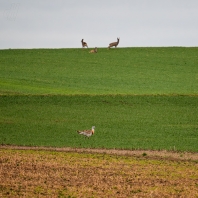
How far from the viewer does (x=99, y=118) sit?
33.5 meters

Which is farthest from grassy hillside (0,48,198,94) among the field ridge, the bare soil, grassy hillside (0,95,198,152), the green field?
the bare soil

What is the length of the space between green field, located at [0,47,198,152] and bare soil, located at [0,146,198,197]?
2116mm

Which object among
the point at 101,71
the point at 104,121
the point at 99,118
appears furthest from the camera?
the point at 101,71

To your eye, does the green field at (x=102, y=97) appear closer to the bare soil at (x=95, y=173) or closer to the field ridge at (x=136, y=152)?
the field ridge at (x=136, y=152)

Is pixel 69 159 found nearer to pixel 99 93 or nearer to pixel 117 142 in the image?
pixel 117 142

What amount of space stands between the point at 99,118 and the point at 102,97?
4.43 metres

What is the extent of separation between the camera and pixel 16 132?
30.2m

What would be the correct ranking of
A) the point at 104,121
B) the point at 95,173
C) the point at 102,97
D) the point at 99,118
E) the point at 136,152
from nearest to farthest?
1. the point at 95,173
2. the point at 136,152
3. the point at 104,121
4. the point at 99,118
5. the point at 102,97

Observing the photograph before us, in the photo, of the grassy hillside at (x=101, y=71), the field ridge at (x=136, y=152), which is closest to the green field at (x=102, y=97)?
the grassy hillside at (x=101, y=71)

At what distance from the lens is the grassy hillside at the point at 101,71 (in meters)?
42.6

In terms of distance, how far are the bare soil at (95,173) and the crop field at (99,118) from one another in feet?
0.11

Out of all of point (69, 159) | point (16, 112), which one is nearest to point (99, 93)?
point (16, 112)

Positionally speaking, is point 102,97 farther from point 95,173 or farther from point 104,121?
point 95,173

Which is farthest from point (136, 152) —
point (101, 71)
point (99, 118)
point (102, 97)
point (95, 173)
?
point (101, 71)
